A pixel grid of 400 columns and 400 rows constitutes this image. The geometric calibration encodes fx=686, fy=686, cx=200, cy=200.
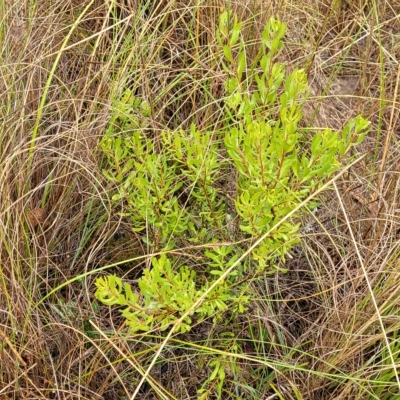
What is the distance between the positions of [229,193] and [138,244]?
0.24m

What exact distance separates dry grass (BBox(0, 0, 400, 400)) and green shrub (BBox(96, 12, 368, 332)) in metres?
0.09

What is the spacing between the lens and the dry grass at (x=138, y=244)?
1365mm

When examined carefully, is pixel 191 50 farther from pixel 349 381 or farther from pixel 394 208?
pixel 349 381

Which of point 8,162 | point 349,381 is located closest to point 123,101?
Result: point 8,162

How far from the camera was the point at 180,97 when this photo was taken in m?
1.70

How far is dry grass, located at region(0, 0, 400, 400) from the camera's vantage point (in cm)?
137

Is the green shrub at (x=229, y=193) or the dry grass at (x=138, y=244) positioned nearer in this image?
the green shrub at (x=229, y=193)

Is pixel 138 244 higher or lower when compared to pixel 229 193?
lower

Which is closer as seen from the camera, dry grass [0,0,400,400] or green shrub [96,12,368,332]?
green shrub [96,12,368,332]

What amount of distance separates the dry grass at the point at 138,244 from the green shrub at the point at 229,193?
9 centimetres

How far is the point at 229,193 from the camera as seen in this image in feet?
5.05

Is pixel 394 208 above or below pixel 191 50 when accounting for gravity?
below

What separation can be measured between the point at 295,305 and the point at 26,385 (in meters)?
0.60

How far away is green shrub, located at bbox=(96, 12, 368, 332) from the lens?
1166mm
